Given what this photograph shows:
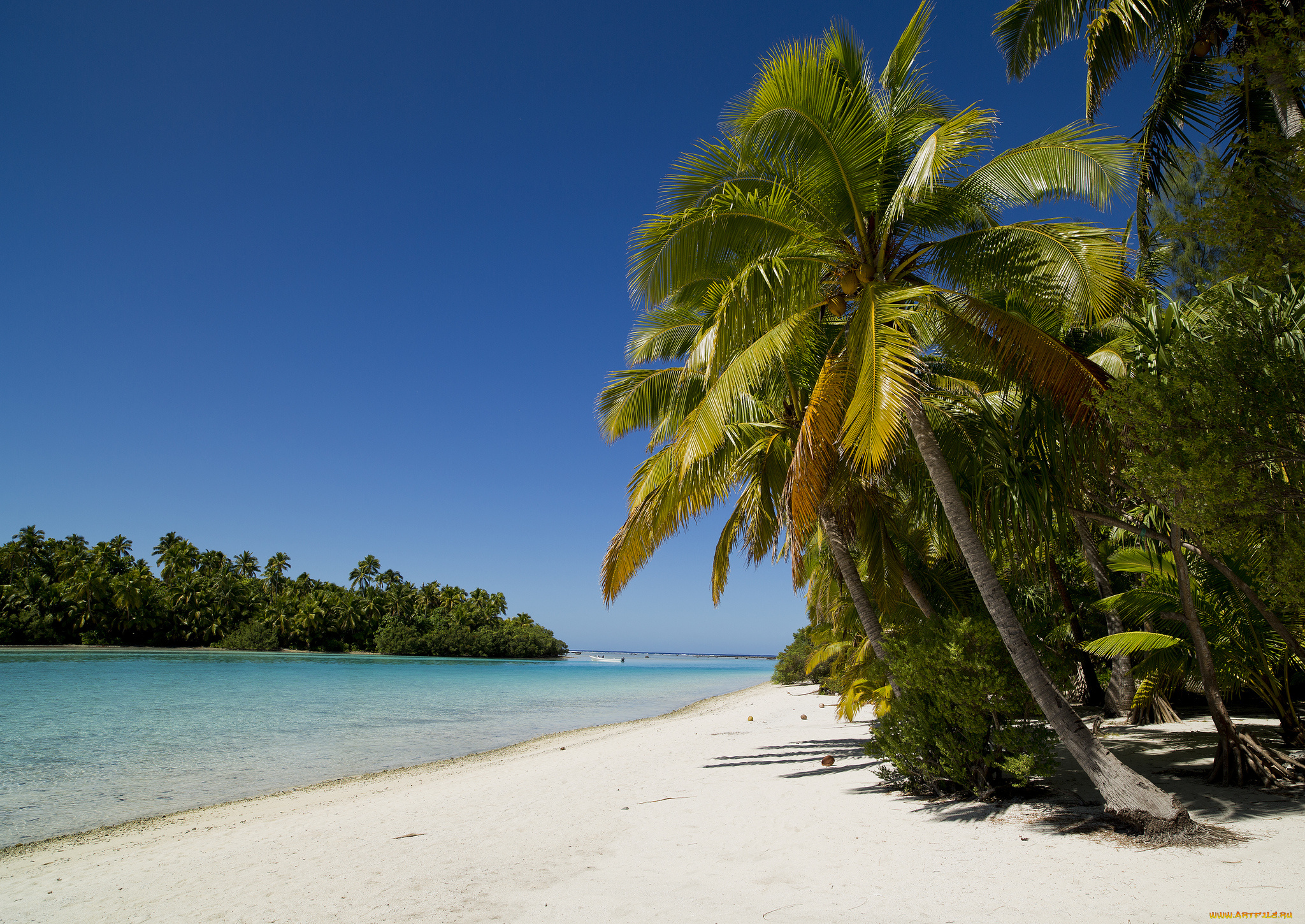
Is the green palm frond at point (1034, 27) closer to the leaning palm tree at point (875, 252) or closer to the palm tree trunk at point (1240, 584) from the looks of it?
the leaning palm tree at point (875, 252)

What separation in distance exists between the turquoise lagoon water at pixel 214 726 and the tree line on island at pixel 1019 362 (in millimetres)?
7832

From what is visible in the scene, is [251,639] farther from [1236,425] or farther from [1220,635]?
[1236,425]

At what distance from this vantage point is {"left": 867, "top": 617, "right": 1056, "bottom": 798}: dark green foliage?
5668 millimetres

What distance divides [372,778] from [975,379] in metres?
11.2

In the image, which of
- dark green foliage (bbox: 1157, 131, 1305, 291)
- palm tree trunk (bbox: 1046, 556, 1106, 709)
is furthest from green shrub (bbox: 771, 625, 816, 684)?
dark green foliage (bbox: 1157, 131, 1305, 291)

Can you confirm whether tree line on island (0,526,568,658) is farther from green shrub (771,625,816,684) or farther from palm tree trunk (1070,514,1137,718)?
palm tree trunk (1070,514,1137,718)

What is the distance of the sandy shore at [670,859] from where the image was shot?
3762 millimetres

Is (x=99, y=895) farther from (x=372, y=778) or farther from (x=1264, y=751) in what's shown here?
(x=1264, y=751)

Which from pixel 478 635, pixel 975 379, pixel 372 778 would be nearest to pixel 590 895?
pixel 975 379

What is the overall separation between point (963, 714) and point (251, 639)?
69.0 metres

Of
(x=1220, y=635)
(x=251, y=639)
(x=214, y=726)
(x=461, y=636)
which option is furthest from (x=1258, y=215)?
(x=461, y=636)

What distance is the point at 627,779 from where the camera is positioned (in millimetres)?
8805

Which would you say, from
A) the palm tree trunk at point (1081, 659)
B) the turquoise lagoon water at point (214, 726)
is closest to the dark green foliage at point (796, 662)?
the turquoise lagoon water at point (214, 726)

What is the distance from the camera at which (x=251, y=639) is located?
59.8 meters
